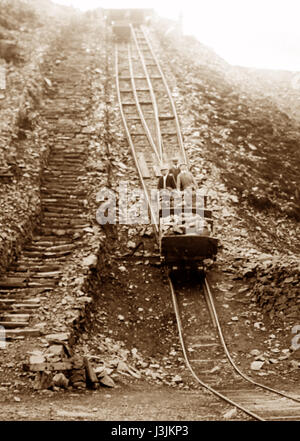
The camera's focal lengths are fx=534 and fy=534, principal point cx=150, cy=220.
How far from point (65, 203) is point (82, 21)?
20.0m

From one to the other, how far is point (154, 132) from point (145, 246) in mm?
6061

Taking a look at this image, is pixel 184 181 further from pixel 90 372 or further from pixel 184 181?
Result: pixel 90 372

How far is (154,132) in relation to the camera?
17.7m

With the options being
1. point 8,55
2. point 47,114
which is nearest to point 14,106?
point 47,114

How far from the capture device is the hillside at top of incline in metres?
15.7

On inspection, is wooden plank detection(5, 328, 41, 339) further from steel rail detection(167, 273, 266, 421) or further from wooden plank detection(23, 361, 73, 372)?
steel rail detection(167, 273, 266, 421)

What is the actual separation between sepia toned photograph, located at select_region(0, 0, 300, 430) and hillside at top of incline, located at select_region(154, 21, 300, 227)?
76 millimetres

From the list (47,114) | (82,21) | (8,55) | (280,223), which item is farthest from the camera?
(82,21)

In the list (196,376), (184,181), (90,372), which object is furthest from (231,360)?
(184,181)

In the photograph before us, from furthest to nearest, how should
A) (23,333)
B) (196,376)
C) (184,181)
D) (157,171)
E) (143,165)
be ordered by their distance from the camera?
(143,165)
(157,171)
(184,181)
(23,333)
(196,376)

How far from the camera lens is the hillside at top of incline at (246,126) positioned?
1568 cm

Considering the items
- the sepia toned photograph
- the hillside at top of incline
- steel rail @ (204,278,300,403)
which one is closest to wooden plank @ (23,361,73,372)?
the sepia toned photograph
